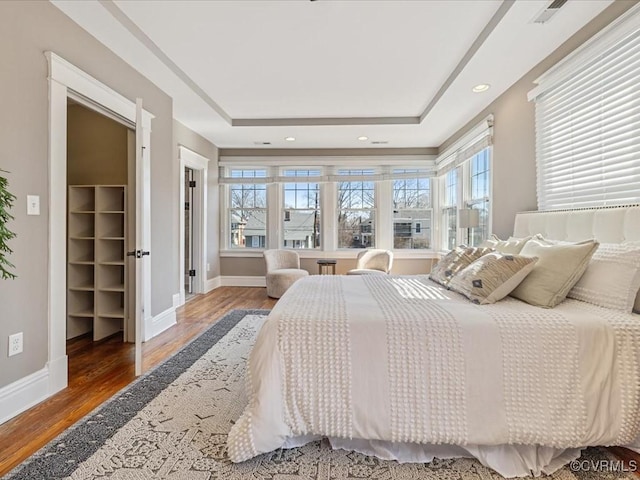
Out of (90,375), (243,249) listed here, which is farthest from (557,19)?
(243,249)

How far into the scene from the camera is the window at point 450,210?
5303 millimetres

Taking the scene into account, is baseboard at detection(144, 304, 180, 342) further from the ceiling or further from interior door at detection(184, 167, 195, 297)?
the ceiling

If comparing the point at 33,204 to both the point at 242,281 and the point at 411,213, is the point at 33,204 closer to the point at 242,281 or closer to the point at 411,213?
the point at 242,281

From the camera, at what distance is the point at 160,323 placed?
3598 mm

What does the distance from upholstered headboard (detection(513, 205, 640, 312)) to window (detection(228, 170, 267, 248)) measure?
14.5ft

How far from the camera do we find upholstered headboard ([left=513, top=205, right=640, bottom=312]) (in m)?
1.96

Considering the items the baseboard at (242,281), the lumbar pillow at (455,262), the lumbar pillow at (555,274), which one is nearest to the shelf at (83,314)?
the baseboard at (242,281)

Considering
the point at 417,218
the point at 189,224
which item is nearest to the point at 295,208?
the point at 189,224

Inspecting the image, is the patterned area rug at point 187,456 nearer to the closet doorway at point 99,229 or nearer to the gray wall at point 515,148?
the closet doorway at point 99,229

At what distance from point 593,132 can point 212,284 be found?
5.35 metres

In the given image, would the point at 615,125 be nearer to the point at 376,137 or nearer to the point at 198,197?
the point at 376,137

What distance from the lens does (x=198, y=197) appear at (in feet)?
18.3

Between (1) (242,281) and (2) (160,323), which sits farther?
(1) (242,281)

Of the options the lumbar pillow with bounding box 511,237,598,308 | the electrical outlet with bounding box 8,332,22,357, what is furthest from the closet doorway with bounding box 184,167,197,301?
the lumbar pillow with bounding box 511,237,598,308
